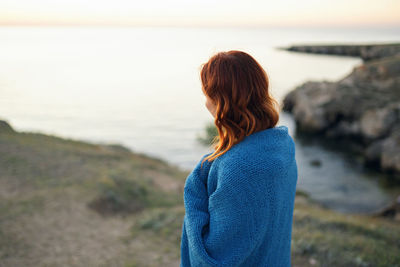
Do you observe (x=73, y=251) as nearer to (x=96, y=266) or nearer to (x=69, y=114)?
(x=96, y=266)

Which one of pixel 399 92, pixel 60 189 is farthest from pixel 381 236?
pixel 399 92

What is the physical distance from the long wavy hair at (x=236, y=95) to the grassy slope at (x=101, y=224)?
4472 millimetres

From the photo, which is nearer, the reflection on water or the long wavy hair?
the long wavy hair

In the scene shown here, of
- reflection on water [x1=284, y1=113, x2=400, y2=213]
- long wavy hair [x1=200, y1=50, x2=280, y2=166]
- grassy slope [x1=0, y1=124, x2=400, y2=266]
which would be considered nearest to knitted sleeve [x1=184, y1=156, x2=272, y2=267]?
long wavy hair [x1=200, y1=50, x2=280, y2=166]

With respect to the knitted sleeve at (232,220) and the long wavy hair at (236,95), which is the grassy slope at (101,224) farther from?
the long wavy hair at (236,95)

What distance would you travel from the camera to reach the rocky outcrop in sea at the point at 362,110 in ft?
71.1

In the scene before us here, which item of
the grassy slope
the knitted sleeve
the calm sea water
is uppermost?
the knitted sleeve

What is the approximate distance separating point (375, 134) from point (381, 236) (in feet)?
65.0

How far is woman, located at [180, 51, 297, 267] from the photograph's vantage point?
1747 millimetres

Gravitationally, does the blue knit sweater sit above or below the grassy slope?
above

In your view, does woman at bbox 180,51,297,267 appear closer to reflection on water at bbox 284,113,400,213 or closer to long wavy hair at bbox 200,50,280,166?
long wavy hair at bbox 200,50,280,166

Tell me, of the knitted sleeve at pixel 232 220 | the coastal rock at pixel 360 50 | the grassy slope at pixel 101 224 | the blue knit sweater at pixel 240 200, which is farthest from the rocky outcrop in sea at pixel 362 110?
the coastal rock at pixel 360 50

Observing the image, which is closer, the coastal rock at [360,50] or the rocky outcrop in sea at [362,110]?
the rocky outcrop in sea at [362,110]

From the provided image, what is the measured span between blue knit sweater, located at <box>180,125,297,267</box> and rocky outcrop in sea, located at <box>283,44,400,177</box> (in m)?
21.5
